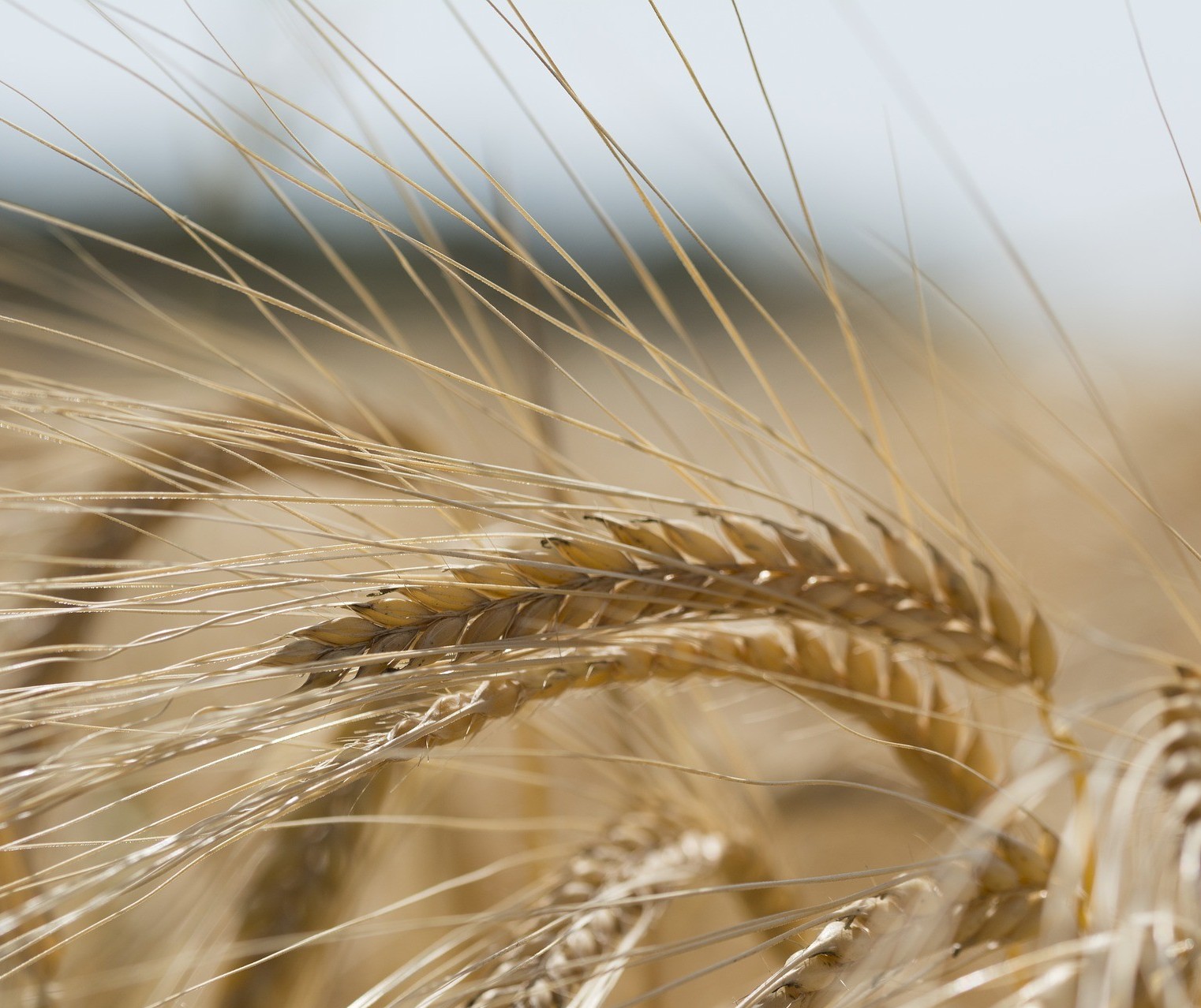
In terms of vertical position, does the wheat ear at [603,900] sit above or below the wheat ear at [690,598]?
below

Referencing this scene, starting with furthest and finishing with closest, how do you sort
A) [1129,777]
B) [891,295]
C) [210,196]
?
1. [891,295]
2. [210,196]
3. [1129,777]

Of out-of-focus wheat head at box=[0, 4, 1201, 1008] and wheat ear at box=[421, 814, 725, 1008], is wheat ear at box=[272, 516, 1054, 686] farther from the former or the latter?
wheat ear at box=[421, 814, 725, 1008]

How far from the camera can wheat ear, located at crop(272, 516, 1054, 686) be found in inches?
12.0

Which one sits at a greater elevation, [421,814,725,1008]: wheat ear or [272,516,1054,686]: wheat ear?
[272,516,1054,686]: wheat ear

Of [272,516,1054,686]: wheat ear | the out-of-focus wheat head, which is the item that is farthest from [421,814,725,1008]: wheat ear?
[272,516,1054,686]: wheat ear

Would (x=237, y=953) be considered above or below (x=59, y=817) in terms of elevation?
below

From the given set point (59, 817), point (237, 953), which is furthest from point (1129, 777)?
point (59, 817)

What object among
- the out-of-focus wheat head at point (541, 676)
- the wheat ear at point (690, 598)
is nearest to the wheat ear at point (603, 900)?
the out-of-focus wheat head at point (541, 676)

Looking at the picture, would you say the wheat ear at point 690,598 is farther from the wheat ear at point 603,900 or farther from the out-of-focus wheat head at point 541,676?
the wheat ear at point 603,900

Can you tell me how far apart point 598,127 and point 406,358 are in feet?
0.34

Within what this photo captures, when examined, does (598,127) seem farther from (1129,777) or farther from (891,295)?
(891,295)

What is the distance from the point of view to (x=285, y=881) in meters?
0.50

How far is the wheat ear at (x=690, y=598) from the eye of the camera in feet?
1.00

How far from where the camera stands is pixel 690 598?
1.09ft
